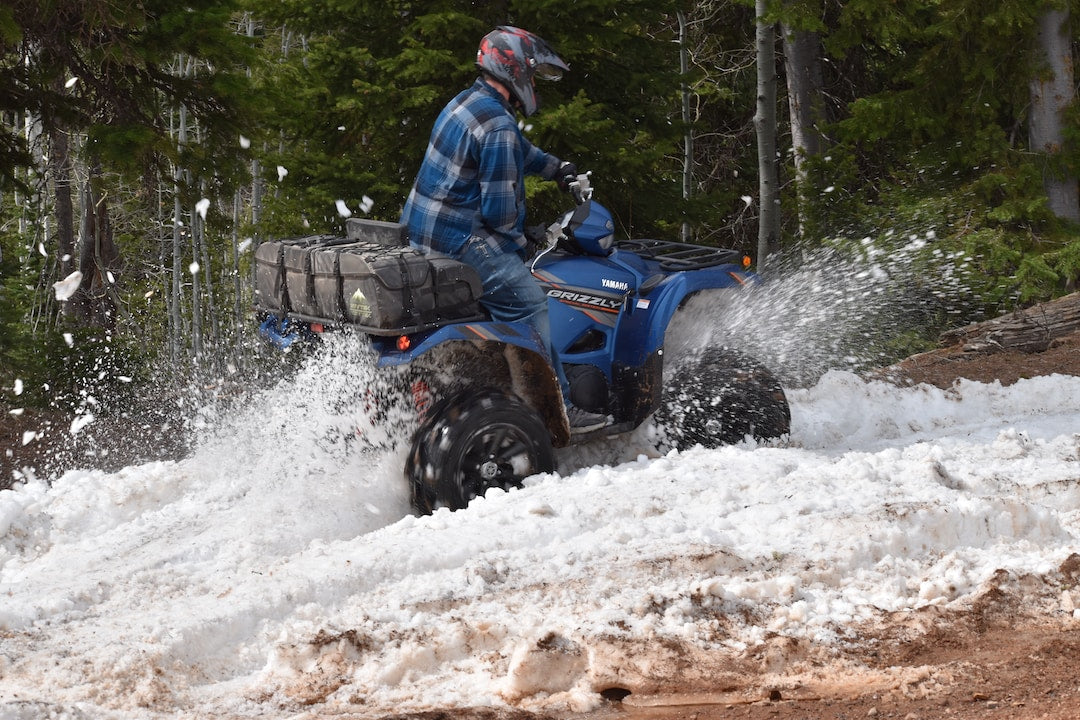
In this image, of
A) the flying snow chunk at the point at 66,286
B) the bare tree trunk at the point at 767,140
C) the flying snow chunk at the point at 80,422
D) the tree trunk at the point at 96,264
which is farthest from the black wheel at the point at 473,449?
the tree trunk at the point at 96,264

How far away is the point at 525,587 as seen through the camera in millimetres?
4418

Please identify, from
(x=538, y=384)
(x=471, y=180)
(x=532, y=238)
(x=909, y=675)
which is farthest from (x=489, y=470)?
(x=909, y=675)

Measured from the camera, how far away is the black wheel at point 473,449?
17.7ft

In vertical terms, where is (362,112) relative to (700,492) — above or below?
above

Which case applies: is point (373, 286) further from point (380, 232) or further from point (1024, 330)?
point (1024, 330)

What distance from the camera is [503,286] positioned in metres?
5.81

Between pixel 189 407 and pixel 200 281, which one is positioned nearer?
pixel 189 407

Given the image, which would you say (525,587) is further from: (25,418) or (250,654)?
(25,418)

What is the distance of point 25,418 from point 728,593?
22.9ft

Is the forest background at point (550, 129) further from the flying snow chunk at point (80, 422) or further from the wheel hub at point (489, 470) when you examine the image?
the wheel hub at point (489, 470)

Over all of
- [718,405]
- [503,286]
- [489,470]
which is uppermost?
[503,286]

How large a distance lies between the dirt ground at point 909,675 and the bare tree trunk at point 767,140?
948 cm

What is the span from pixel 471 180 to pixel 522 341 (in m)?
0.87

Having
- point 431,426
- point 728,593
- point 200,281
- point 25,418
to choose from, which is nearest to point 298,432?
point 431,426
